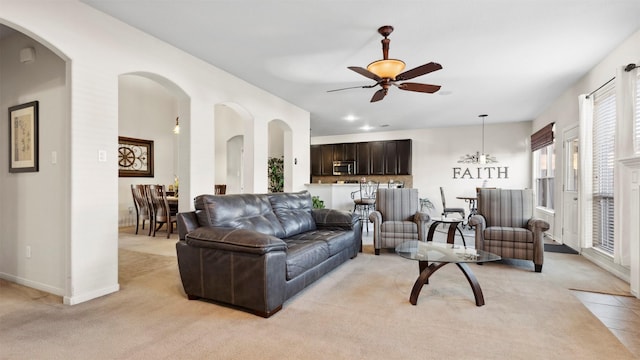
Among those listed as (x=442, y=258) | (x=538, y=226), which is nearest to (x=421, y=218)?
(x=538, y=226)

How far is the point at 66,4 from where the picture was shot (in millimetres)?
2752

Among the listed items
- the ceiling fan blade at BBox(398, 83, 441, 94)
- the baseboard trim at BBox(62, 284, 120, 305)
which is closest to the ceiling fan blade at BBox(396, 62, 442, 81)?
the ceiling fan blade at BBox(398, 83, 441, 94)

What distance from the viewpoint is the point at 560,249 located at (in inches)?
198

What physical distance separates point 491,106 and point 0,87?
24.9 ft

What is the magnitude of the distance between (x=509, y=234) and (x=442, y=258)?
65.5 inches

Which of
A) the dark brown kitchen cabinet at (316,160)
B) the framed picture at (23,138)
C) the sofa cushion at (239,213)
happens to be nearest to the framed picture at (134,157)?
the framed picture at (23,138)

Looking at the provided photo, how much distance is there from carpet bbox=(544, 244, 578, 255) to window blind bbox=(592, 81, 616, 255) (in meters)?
0.53

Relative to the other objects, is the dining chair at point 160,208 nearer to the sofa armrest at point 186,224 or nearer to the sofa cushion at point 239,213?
the sofa cushion at point 239,213

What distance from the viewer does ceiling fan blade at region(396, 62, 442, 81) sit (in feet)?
10.7

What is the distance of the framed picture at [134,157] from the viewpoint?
734cm

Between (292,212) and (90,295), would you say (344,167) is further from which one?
(90,295)

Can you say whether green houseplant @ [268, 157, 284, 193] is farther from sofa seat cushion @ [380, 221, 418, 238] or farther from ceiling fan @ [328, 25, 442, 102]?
ceiling fan @ [328, 25, 442, 102]

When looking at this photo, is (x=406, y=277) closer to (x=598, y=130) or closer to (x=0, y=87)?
(x=598, y=130)

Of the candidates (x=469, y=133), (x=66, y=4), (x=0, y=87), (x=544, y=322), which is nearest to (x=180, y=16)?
(x=66, y=4)
